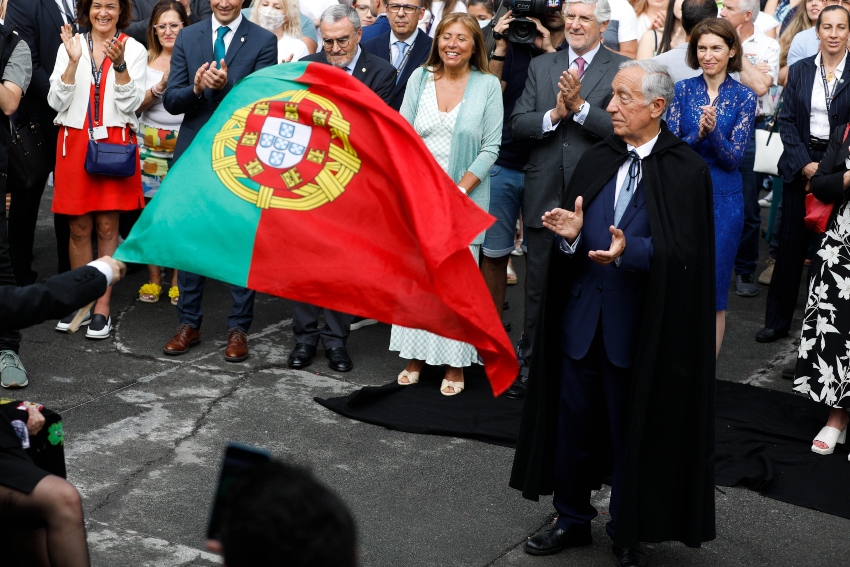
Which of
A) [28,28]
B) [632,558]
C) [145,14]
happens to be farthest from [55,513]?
[145,14]

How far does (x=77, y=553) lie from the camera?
3881 millimetres

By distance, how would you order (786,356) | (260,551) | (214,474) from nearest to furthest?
1. (260,551)
2. (214,474)
3. (786,356)

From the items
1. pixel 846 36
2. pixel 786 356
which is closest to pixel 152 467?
pixel 786 356

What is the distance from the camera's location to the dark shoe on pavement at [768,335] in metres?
8.23

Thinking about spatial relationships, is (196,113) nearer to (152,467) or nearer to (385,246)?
(152,467)

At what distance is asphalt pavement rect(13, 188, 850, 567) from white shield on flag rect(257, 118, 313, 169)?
1.22 feet

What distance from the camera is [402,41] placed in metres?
8.43

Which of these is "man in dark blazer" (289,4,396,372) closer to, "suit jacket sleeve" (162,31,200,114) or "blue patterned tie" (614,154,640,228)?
"suit jacket sleeve" (162,31,200,114)

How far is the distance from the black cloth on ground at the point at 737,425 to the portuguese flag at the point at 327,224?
2022mm

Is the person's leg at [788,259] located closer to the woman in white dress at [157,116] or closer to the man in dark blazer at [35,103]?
the woman in white dress at [157,116]

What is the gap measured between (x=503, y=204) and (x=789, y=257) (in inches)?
90.3

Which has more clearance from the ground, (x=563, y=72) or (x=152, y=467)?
(x=563, y=72)

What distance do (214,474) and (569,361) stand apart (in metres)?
1.98

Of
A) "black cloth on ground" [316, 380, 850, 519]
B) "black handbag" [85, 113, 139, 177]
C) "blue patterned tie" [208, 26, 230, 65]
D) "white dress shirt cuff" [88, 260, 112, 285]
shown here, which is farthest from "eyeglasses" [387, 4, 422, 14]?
"white dress shirt cuff" [88, 260, 112, 285]
